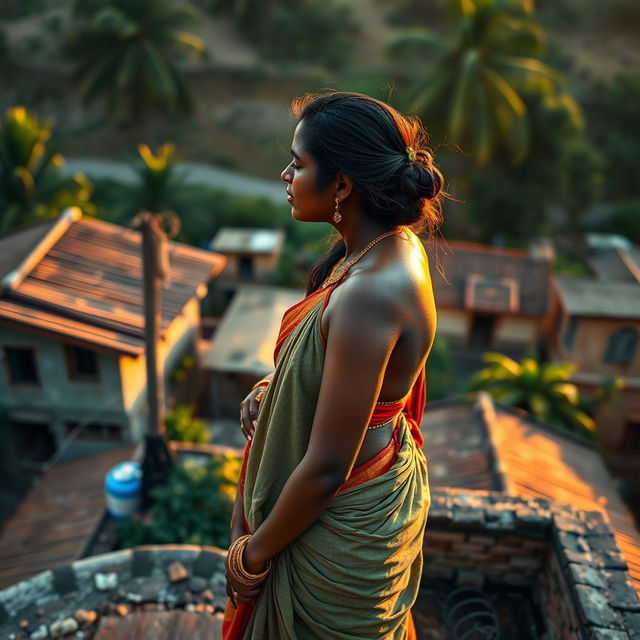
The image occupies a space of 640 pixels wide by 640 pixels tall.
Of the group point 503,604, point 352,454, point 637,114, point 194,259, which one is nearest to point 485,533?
point 503,604

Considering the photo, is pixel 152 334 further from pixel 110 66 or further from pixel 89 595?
pixel 110 66

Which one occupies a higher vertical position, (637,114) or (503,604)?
(503,604)

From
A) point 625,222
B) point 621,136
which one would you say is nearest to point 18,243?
point 625,222

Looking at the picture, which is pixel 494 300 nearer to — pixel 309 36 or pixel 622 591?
pixel 622 591

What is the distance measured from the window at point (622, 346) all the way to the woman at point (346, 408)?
570 inches

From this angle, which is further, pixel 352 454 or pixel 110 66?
pixel 110 66

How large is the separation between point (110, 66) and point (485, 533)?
2646cm

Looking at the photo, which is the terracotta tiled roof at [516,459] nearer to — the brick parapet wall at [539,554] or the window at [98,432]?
the brick parapet wall at [539,554]

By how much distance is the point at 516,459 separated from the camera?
26.0 ft

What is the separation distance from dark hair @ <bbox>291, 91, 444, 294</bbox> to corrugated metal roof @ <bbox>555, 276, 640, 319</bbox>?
1431 cm

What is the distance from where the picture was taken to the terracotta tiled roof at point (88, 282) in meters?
11.2

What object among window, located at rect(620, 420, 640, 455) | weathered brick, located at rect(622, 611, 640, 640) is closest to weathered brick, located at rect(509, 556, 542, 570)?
weathered brick, located at rect(622, 611, 640, 640)

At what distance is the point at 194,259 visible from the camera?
1471 cm

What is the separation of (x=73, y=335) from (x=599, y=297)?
12.7 m
